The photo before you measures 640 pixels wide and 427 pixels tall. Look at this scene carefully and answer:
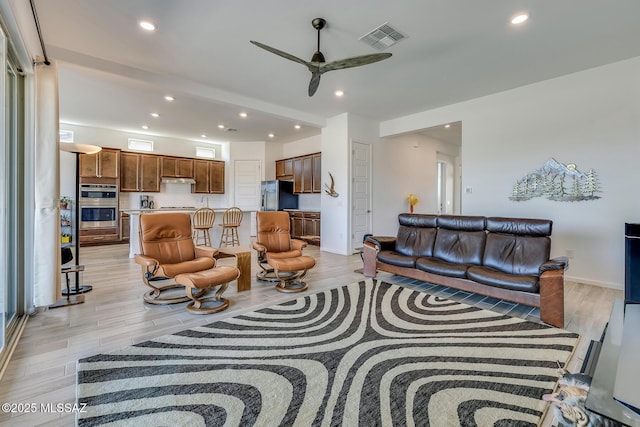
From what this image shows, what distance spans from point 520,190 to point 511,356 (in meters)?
3.50

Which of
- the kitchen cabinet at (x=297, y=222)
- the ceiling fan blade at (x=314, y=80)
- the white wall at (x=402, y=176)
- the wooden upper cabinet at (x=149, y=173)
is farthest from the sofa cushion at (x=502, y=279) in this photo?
the wooden upper cabinet at (x=149, y=173)

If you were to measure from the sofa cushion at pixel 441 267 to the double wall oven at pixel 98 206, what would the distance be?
7577 millimetres

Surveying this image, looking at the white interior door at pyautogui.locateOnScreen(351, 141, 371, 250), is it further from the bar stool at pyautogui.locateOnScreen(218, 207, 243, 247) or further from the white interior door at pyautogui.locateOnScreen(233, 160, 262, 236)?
the white interior door at pyautogui.locateOnScreen(233, 160, 262, 236)

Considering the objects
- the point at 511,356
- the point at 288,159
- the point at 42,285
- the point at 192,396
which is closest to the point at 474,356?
the point at 511,356

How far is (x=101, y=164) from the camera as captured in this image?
7.18 m

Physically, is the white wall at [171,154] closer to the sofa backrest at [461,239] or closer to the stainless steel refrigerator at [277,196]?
the stainless steel refrigerator at [277,196]

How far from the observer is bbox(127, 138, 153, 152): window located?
7.93 metres

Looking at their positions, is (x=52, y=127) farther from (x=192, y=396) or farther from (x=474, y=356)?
(x=474, y=356)

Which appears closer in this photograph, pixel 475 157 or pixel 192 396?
pixel 192 396

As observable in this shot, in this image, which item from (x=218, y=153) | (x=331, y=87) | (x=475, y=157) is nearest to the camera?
(x=331, y=87)

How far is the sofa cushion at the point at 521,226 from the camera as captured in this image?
11.1 ft

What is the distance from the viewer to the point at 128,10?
2814 mm

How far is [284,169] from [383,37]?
19.8 feet

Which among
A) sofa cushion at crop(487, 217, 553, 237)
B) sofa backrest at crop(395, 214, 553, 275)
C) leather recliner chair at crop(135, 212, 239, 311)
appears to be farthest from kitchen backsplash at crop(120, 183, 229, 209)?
sofa cushion at crop(487, 217, 553, 237)
